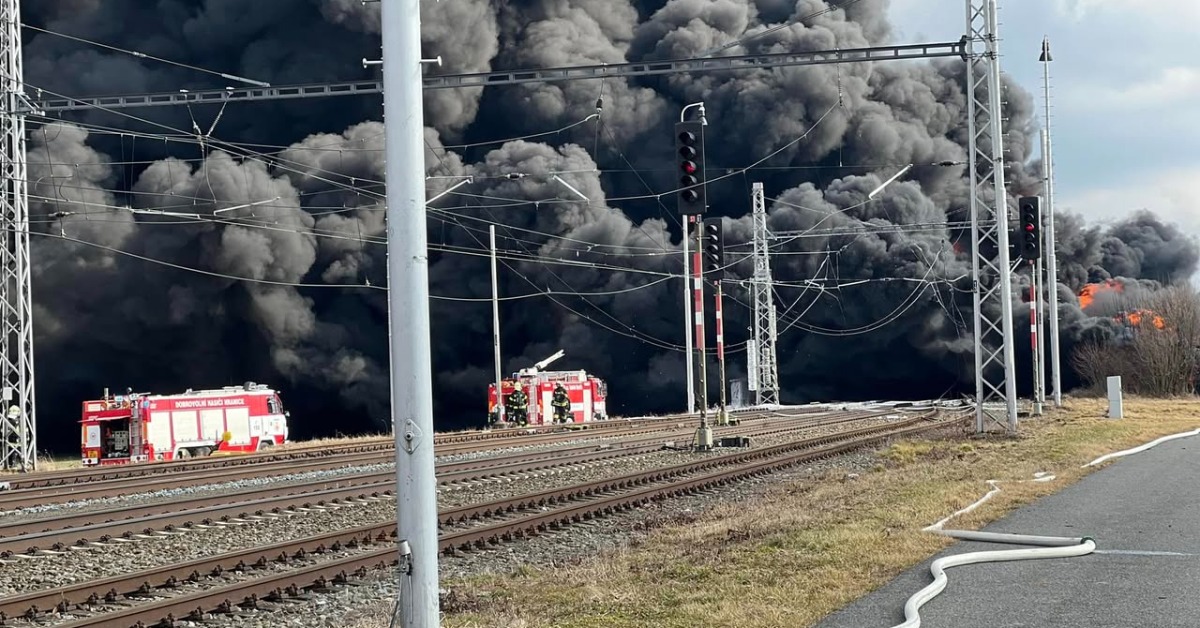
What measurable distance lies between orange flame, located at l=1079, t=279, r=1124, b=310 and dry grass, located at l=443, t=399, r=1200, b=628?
1734 inches

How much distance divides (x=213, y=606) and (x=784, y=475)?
10986 millimetres

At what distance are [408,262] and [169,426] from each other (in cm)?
2764

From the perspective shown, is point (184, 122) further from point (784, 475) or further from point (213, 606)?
point (213, 606)

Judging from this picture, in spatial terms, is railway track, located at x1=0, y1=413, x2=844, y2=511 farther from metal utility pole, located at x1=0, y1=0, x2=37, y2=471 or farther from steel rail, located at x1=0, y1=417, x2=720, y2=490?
metal utility pole, located at x1=0, y1=0, x2=37, y2=471

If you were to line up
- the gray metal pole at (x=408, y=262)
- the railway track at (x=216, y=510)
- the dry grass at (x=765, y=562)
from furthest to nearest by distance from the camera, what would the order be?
the railway track at (x=216, y=510) < the dry grass at (x=765, y=562) < the gray metal pole at (x=408, y=262)

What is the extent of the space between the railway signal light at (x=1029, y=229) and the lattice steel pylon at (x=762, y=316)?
20.2 metres

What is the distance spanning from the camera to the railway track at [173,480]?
1700 cm

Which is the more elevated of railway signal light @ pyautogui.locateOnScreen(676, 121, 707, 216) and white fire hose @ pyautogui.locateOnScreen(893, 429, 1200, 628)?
A: railway signal light @ pyautogui.locateOnScreen(676, 121, 707, 216)

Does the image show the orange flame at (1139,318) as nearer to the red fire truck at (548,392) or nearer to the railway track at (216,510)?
the red fire truck at (548,392)

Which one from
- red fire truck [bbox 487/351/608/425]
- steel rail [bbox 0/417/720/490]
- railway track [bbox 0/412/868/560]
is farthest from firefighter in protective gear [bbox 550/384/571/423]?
railway track [bbox 0/412/868/560]

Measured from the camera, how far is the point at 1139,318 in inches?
1914

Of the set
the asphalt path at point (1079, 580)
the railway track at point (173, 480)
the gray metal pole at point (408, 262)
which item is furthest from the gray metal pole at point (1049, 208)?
the gray metal pole at point (408, 262)

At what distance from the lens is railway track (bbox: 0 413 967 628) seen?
26.8 ft

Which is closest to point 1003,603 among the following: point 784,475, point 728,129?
point 784,475
